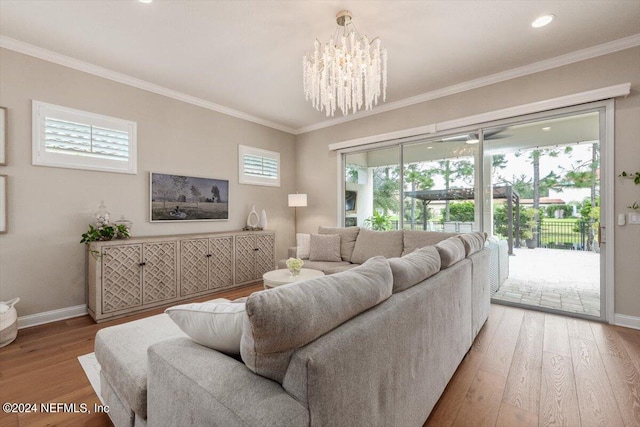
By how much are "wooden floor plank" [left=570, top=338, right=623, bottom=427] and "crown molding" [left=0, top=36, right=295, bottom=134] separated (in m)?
4.83

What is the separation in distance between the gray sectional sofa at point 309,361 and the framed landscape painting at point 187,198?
2384mm

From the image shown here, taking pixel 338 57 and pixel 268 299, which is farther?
pixel 338 57

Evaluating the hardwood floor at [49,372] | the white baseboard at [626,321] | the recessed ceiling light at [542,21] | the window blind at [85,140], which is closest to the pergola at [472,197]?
the white baseboard at [626,321]

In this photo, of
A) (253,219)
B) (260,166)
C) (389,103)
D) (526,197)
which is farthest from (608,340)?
(260,166)

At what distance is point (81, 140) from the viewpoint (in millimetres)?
3053

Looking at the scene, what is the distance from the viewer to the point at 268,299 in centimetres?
81

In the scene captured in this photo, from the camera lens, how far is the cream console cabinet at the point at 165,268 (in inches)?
113

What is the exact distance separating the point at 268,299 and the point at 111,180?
3.39 meters

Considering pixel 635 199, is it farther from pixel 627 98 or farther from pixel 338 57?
pixel 338 57

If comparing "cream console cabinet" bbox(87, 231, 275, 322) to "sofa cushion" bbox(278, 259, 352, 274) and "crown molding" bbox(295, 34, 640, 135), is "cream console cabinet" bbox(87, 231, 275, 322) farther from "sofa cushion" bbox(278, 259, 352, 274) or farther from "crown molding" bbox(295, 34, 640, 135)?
"crown molding" bbox(295, 34, 640, 135)

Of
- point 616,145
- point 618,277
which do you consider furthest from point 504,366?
point 616,145

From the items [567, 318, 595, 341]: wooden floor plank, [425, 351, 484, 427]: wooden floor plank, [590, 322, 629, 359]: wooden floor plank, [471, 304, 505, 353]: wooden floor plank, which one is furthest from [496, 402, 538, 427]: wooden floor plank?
[567, 318, 595, 341]: wooden floor plank

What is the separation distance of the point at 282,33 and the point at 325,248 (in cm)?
256

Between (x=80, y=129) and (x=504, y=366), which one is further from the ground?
(x=80, y=129)
